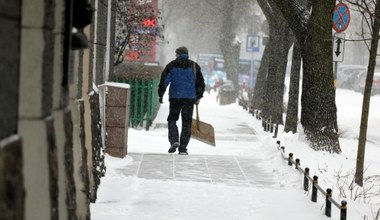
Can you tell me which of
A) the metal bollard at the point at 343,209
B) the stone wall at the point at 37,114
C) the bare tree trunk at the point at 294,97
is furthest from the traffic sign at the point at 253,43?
the stone wall at the point at 37,114

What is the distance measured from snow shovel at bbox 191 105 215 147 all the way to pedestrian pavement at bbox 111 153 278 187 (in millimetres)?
1143

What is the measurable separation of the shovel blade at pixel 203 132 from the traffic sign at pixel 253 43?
16034 mm

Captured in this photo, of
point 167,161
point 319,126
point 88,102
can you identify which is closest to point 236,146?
point 319,126

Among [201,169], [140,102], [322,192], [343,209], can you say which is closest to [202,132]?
[201,169]

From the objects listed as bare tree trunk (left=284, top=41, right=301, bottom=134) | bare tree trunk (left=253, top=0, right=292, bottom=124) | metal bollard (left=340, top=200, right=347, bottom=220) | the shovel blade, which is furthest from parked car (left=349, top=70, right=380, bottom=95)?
metal bollard (left=340, top=200, right=347, bottom=220)

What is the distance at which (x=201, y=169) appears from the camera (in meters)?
9.58

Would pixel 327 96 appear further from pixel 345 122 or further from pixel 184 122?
pixel 345 122

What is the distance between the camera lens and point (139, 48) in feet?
60.6

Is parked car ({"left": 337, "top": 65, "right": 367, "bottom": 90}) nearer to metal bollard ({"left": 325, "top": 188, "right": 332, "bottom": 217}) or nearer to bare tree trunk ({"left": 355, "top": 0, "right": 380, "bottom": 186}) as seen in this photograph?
bare tree trunk ({"left": 355, "top": 0, "right": 380, "bottom": 186})

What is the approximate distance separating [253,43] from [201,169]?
62.1 feet

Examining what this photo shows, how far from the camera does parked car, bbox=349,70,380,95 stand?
4200 centimetres

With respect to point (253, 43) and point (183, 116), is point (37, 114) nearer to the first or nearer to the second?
point (183, 116)

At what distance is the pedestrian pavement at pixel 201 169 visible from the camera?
884cm

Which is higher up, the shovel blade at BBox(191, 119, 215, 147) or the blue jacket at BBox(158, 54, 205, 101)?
the blue jacket at BBox(158, 54, 205, 101)
